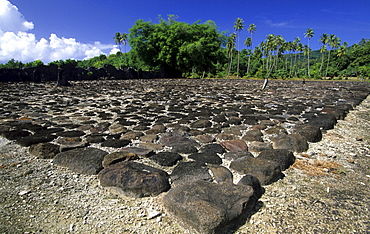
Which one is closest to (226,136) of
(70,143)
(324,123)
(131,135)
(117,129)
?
(131,135)

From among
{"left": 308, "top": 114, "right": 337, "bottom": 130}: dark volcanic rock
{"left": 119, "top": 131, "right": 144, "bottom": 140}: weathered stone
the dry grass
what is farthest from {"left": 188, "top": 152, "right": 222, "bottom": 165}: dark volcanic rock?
{"left": 308, "top": 114, "right": 337, "bottom": 130}: dark volcanic rock

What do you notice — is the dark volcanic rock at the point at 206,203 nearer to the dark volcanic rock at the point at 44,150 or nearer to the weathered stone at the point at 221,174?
the weathered stone at the point at 221,174

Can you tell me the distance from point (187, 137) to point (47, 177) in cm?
168

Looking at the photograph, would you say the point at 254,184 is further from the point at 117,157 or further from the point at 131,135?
the point at 131,135

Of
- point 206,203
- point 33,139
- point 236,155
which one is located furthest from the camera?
point 33,139

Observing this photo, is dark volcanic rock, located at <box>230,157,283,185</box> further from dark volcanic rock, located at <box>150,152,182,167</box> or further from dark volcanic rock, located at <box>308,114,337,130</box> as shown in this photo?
dark volcanic rock, located at <box>308,114,337,130</box>

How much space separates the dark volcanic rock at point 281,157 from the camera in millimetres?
2177

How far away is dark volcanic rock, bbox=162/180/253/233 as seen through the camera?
53.4 inches

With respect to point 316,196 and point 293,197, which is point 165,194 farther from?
point 316,196

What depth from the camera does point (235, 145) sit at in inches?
107

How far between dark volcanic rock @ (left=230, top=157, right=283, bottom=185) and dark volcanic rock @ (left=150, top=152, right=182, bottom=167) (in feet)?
1.84

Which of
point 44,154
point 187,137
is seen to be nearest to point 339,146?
point 187,137

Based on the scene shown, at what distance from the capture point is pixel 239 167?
6.97ft

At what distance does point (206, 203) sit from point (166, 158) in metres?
0.93
